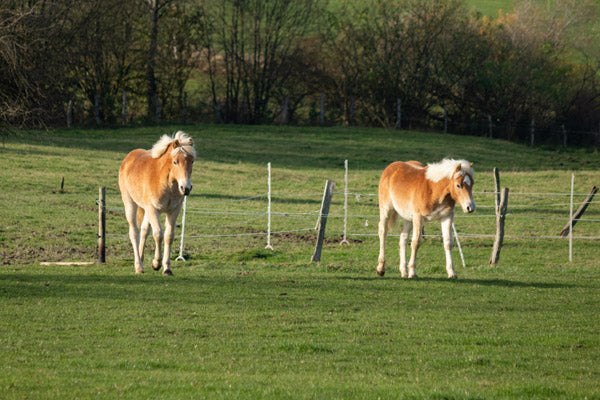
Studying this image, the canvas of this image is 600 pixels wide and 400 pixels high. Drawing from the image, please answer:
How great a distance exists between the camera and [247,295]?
12141mm

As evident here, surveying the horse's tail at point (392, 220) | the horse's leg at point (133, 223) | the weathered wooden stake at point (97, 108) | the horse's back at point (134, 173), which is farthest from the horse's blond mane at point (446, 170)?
the weathered wooden stake at point (97, 108)

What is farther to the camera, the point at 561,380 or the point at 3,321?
the point at 3,321

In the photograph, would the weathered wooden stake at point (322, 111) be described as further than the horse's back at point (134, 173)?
Yes

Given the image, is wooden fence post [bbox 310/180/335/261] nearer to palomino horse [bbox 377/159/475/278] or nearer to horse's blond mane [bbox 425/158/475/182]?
palomino horse [bbox 377/159/475/278]

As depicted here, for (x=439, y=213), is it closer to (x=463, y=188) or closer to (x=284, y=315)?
(x=463, y=188)

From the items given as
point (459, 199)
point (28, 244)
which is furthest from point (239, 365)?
point (28, 244)

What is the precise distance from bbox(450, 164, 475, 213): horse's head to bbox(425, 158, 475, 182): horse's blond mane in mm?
22

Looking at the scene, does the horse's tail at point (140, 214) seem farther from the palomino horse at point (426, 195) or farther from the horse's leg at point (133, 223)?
the palomino horse at point (426, 195)

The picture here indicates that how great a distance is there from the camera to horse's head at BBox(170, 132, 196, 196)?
12.8 m

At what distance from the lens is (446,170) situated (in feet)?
45.4

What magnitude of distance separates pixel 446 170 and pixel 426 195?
2.09 ft

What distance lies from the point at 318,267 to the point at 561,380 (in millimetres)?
9827

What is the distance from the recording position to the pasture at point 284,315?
7.02 meters

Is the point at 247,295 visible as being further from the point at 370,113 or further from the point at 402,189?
the point at 370,113
